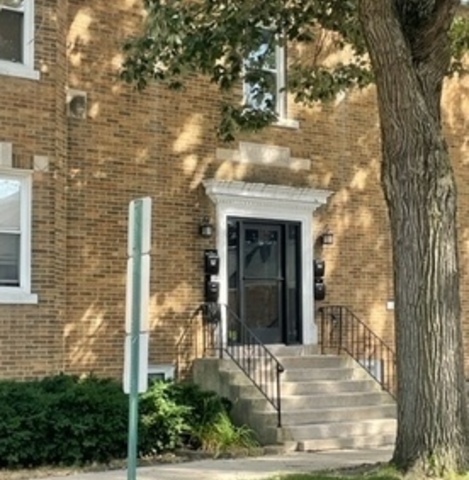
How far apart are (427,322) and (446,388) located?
71 centimetres

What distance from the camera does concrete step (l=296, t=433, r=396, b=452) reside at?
44.7 ft

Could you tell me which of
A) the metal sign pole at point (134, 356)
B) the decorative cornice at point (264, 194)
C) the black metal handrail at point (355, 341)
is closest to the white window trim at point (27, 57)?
the decorative cornice at point (264, 194)

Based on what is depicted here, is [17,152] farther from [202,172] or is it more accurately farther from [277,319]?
[277,319]

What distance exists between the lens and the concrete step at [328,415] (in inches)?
551

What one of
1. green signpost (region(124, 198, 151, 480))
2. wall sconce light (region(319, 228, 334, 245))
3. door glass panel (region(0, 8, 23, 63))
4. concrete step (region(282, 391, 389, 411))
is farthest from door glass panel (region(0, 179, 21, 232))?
green signpost (region(124, 198, 151, 480))

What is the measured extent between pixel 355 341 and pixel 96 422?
6.49 metres

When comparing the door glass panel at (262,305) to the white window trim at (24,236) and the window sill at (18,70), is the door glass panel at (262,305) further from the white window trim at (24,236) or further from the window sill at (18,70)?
the window sill at (18,70)

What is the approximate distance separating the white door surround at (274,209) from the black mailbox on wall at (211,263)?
0.15 metres

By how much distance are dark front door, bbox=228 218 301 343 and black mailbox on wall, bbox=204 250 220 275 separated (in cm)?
44

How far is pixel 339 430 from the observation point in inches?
559

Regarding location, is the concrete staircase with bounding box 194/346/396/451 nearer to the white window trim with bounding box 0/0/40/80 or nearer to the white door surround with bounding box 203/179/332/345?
the white door surround with bounding box 203/179/332/345

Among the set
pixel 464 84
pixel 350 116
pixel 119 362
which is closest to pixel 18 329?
pixel 119 362

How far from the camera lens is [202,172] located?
16016 mm

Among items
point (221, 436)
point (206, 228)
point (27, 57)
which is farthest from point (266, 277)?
point (27, 57)
